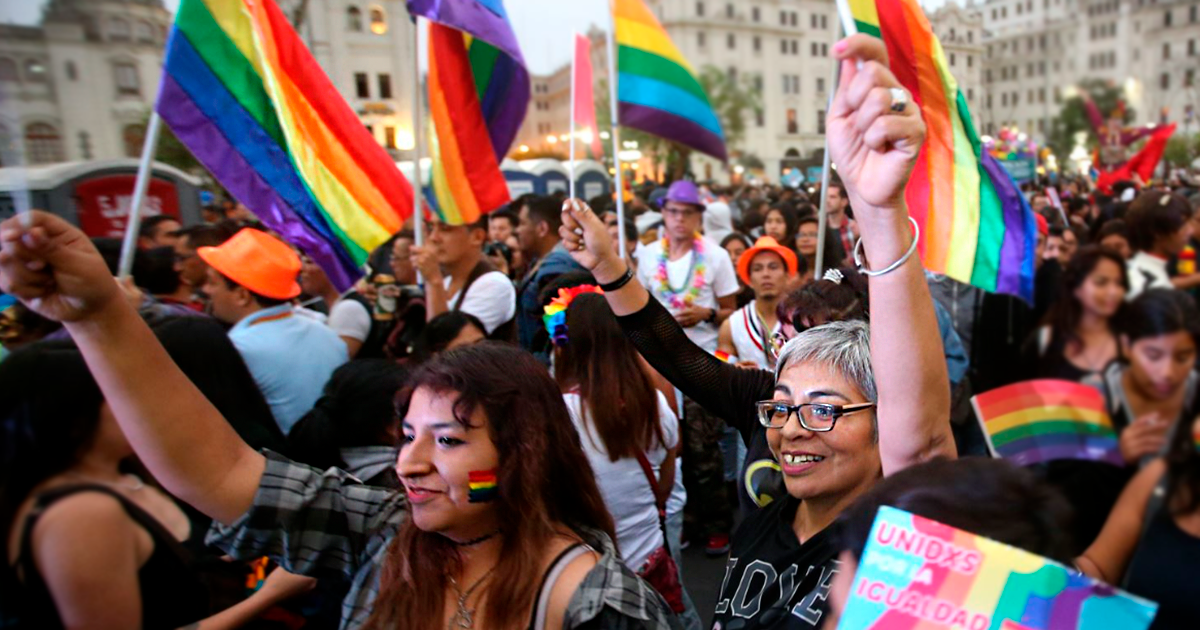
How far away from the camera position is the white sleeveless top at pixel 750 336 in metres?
4.21

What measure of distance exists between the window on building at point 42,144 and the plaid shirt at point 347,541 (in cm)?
81

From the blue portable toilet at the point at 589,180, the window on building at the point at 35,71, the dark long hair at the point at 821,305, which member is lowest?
the dark long hair at the point at 821,305

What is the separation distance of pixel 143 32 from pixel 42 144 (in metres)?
0.32

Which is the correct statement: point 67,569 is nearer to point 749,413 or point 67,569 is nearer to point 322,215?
point 749,413

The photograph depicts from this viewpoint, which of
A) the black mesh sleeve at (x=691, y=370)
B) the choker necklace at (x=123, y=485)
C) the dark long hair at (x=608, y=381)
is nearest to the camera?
the choker necklace at (x=123, y=485)

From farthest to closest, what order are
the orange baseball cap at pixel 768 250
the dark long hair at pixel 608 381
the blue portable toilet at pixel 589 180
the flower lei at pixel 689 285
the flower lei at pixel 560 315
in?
1. the blue portable toilet at pixel 589 180
2. the flower lei at pixel 689 285
3. the orange baseball cap at pixel 768 250
4. the flower lei at pixel 560 315
5. the dark long hair at pixel 608 381

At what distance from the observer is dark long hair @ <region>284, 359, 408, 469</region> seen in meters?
2.56

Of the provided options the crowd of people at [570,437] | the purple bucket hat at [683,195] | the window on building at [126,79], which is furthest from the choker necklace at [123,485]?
the purple bucket hat at [683,195]

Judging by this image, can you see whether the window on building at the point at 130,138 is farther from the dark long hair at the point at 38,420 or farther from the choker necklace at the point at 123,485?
the choker necklace at the point at 123,485

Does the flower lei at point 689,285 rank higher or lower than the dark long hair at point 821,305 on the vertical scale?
lower

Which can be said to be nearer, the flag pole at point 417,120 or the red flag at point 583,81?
the flag pole at point 417,120

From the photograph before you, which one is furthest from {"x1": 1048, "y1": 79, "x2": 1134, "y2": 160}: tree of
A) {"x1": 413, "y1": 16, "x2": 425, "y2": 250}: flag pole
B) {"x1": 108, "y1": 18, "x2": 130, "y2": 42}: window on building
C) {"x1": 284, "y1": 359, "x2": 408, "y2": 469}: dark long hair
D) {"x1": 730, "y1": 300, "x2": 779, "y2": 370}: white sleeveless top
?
{"x1": 413, "y1": 16, "x2": 425, "y2": 250}: flag pole

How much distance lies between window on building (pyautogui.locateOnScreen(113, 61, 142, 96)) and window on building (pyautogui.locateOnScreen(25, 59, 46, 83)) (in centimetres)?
15

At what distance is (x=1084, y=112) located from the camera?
957mm
